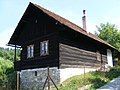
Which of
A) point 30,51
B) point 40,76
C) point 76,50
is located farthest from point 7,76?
point 76,50

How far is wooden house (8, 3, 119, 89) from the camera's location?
22.8 m

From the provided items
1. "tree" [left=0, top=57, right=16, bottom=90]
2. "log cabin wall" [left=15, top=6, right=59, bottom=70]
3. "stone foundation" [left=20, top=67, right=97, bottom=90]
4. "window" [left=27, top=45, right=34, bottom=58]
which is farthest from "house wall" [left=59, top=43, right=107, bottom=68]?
"tree" [left=0, top=57, right=16, bottom=90]

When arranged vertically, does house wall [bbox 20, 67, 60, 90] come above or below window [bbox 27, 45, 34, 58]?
below

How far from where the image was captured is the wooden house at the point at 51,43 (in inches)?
896

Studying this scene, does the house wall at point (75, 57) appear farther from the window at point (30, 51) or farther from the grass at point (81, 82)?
the window at point (30, 51)

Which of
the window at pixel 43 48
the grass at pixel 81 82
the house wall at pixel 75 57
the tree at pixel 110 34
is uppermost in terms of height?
the tree at pixel 110 34

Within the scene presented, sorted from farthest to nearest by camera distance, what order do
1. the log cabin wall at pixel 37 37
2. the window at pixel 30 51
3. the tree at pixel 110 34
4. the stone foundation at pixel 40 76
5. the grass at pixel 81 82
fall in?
the tree at pixel 110 34 < the window at pixel 30 51 < the log cabin wall at pixel 37 37 < the stone foundation at pixel 40 76 < the grass at pixel 81 82

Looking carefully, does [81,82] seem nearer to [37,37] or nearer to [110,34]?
[37,37]

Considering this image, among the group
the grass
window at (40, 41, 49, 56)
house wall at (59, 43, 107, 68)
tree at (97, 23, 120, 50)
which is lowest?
the grass

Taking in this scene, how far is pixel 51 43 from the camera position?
23422 millimetres

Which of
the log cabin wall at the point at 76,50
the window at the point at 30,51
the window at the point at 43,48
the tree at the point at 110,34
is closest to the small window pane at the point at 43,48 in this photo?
the window at the point at 43,48

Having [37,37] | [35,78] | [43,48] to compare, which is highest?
[37,37]

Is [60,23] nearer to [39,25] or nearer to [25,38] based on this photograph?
[39,25]

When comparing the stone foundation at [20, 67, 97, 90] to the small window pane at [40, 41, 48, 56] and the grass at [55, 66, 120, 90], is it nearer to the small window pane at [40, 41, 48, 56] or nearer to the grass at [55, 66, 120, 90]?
the grass at [55, 66, 120, 90]
